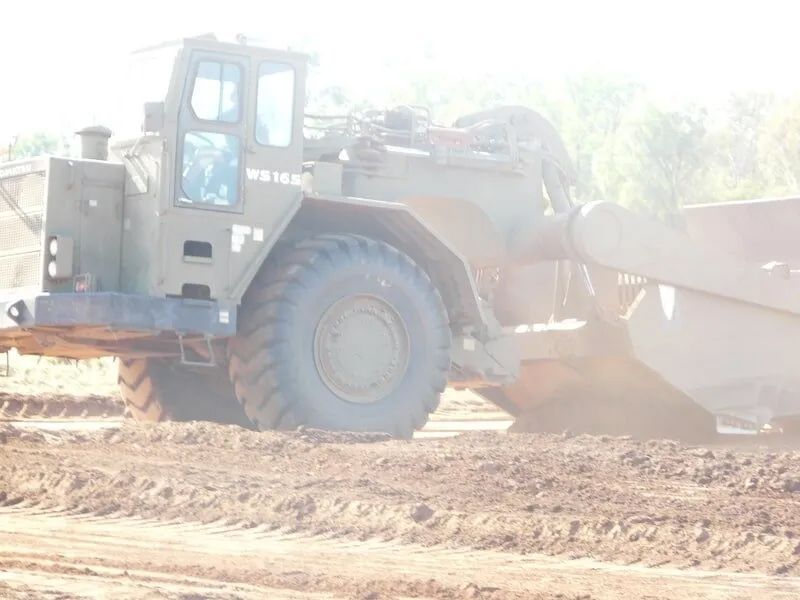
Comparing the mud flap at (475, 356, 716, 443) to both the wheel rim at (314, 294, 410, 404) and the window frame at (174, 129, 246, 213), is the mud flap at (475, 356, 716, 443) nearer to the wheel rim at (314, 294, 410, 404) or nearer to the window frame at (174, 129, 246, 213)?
the wheel rim at (314, 294, 410, 404)

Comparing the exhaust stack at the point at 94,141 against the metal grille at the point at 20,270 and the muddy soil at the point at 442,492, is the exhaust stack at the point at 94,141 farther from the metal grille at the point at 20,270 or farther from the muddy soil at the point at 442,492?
the muddy soil at the point at 442,492

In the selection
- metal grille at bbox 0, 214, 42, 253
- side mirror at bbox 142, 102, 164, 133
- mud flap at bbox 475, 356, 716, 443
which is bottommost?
mud flap at bbox 475, 356, 716, 443

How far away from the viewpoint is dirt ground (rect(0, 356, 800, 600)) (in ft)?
18.5

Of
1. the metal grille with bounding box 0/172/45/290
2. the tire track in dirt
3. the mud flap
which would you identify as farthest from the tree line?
the tire track in dirt

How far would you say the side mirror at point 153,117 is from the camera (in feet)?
32.6

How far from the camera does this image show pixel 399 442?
9.61m

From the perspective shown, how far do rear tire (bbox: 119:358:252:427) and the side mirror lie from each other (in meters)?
2.16

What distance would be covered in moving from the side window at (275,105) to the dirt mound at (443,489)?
2.02 meters

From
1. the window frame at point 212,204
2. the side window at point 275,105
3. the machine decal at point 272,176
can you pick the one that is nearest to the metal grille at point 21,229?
the window frame at point 212,204

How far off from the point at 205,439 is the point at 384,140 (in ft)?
11.7

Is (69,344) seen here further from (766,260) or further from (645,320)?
(766,260)

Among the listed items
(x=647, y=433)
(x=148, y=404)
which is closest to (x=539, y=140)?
(x=647, y=433)

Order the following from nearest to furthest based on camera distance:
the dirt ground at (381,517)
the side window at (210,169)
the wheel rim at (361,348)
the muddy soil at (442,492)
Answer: the dirt ground at (381,517) → the muddy soil at (442,492) → the side window at (210,169) → the wheel rim at (361,348)

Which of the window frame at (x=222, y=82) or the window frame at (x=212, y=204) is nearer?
the window frame at (x=212, y=204)
